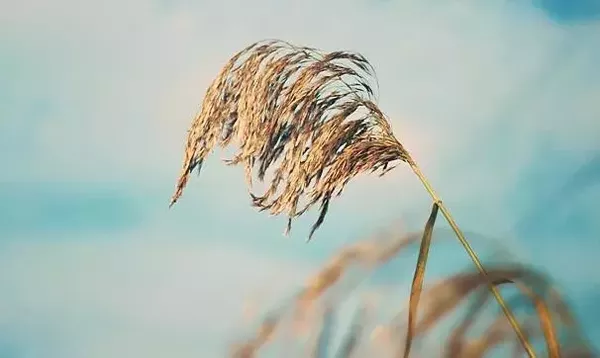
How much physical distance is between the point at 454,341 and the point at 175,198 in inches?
13.9

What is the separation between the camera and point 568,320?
36.7 inches

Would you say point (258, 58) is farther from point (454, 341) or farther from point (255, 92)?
point (454, 341)

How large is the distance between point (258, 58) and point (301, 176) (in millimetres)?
168

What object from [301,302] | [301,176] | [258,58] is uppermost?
[258,58]

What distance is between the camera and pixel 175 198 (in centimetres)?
103

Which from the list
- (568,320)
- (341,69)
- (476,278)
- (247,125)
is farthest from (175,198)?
(568,320)

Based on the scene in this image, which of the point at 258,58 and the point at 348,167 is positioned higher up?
the point at 258,58

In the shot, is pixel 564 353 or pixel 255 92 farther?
pixel 255 92

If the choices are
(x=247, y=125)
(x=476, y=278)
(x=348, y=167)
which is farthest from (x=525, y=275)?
(x=247, y=125)

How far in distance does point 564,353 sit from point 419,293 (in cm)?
16

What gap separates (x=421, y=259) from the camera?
94 cm

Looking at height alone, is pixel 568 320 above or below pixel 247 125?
below

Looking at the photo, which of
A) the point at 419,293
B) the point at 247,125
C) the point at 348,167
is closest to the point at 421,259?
the point at 419,293

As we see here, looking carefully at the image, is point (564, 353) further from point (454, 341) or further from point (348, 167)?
point (348, 167)
